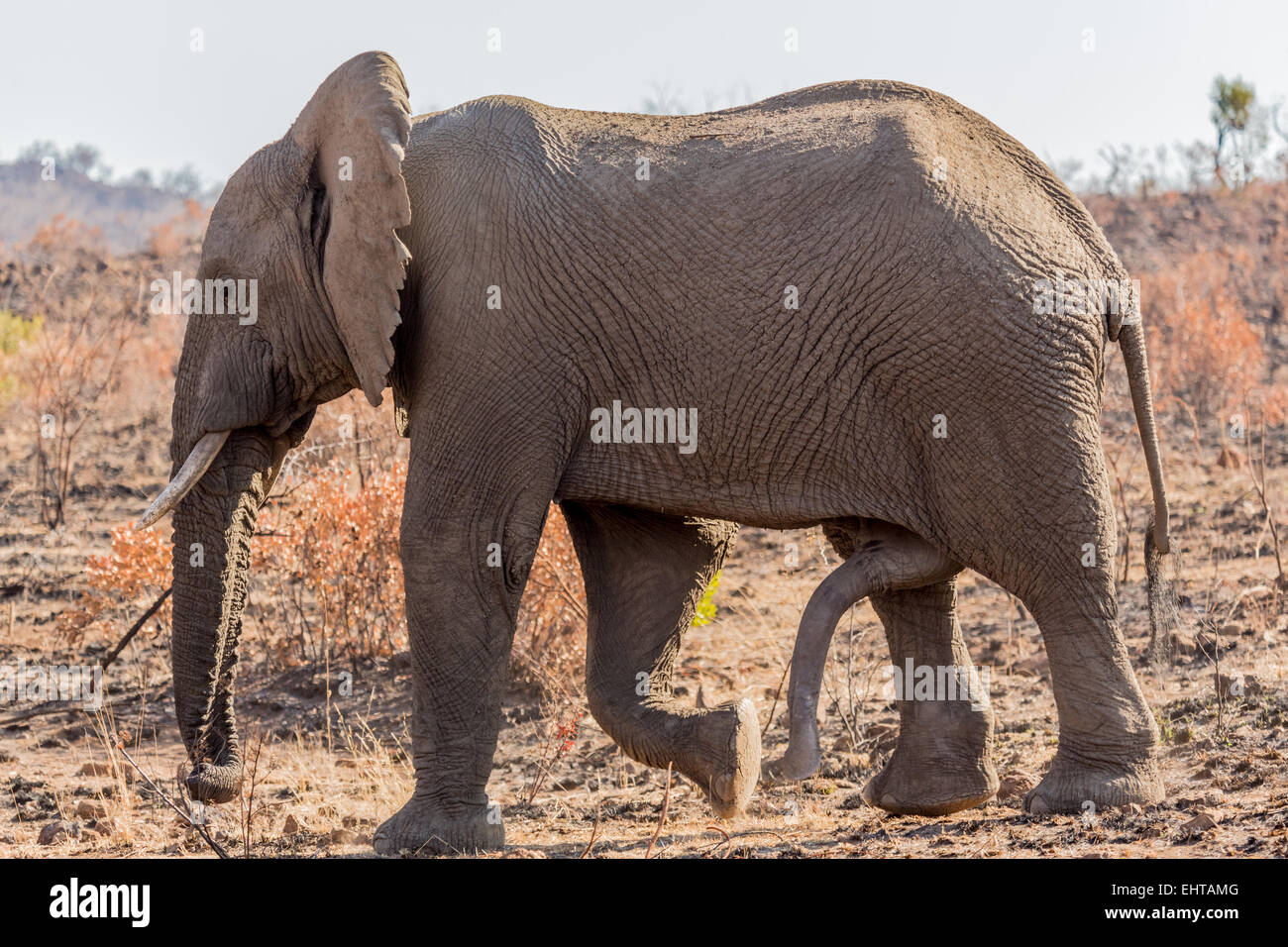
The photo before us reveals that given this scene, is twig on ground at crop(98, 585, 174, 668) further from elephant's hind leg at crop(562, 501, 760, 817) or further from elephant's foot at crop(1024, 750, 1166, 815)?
elephant's foot at crop(1024, 750, 1166, 815)

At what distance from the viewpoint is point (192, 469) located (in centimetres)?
600

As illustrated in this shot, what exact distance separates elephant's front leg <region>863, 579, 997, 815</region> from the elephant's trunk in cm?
264

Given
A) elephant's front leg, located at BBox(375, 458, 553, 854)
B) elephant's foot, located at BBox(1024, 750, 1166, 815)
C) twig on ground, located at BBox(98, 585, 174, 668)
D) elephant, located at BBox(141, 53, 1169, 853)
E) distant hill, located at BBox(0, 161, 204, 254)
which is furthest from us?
distant hill, located at BBox(0, 161, 204, 254)

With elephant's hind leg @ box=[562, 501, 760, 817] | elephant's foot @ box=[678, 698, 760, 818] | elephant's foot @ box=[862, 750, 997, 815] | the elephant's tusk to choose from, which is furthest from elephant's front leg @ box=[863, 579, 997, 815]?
the elephant's tusk

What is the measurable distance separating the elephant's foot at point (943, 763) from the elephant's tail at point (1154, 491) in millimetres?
778

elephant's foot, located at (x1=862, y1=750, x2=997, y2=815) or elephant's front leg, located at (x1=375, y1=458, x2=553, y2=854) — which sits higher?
elephant's front leg, located at (x1=375, y1=458, x2=553, y2=854)

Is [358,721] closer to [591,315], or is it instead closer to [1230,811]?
[591,315]

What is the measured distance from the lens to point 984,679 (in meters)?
6.68

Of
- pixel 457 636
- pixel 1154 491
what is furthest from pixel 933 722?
pixel 457 636

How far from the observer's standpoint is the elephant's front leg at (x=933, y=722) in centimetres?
614

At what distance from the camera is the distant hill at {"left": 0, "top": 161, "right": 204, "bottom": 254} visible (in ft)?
198

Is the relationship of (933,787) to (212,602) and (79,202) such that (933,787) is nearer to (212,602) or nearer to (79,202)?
(212,602)

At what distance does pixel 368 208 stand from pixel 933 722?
3.03 meters

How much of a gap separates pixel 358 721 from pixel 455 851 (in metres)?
2.95
